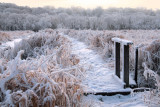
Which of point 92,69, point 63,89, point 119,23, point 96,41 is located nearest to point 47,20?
point 119,23

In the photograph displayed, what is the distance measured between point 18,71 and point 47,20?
44.2 meters

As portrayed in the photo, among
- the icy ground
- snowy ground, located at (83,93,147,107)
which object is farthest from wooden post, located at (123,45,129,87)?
snowy ground, located at (83,93,147,107)

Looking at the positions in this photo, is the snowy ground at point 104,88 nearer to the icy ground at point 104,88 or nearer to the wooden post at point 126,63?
the icy ground at point 104,88

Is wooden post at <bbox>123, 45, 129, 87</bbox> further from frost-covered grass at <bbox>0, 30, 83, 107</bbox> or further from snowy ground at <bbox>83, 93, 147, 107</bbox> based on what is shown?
frost-covered grass at <bbox>0, 30, 83, 107</bbox>

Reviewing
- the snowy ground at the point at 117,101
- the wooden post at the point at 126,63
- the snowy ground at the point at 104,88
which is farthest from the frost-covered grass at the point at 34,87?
the wooden post at the point at 126,63

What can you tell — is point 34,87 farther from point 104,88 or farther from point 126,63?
point 126,63

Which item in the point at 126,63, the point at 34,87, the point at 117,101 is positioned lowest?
the point at 117,101

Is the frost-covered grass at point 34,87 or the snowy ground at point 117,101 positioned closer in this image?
the frost-covered grass at point 34,87

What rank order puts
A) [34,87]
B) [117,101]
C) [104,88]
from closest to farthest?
[34,87] → [117,101] → [104,88]

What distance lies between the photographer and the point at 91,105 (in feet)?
7.75

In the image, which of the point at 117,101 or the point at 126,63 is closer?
the point at 117,101

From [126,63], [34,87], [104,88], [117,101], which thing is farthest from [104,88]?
[34,87]

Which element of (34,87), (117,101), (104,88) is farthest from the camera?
(104,88)

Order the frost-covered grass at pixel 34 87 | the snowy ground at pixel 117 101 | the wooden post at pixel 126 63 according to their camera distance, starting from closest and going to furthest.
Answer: the frost-covered grass at pixel 34 87 → the snowy ground at pixel 117 101 → the wooden post at pixel 126 63
